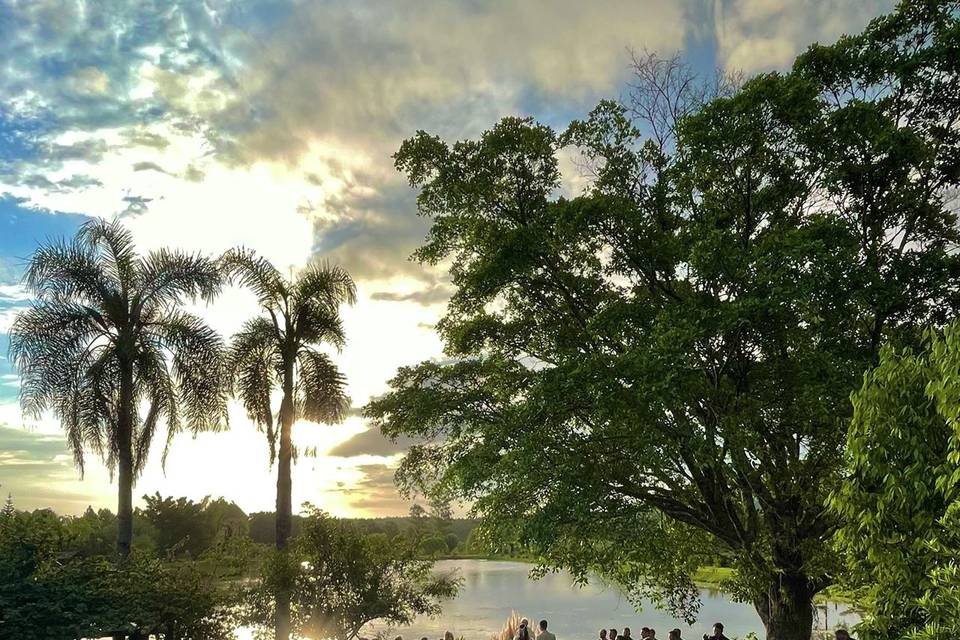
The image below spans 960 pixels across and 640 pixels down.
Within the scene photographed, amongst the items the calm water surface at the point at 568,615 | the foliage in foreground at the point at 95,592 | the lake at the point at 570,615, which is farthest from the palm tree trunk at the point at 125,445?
the lake at the point at 570,615

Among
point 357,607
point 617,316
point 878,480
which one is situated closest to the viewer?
point 878,480

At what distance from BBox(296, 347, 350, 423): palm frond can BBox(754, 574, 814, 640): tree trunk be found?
1164cm

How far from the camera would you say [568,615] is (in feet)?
147

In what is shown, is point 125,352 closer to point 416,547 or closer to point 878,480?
point 416,547

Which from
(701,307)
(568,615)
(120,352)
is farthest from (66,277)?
(568,615)

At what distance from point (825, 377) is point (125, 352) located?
16.9m

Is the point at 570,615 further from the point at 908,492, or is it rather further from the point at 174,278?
the point at 908,492

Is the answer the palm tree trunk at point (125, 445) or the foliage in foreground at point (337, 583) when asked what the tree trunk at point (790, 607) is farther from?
the palm tree trunk at point (125, 445)

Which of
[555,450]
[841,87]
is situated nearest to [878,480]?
[555,450]

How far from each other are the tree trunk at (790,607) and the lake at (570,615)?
433 inches

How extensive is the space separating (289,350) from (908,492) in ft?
52.2

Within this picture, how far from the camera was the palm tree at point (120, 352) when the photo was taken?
18672mm

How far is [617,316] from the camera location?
14.2 metres

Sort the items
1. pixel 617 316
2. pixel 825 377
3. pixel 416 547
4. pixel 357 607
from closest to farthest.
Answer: pixel 825 377 < pixel 617 316 < pixel 357 607 < pixel 416 547
